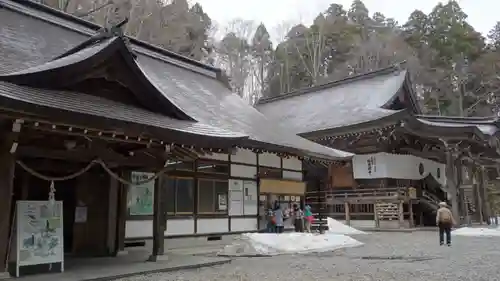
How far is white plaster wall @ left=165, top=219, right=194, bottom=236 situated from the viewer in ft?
37.5

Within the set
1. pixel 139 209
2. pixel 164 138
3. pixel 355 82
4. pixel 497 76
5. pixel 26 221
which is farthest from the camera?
pixel 497 76

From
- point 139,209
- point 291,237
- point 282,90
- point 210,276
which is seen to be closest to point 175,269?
point 210,276

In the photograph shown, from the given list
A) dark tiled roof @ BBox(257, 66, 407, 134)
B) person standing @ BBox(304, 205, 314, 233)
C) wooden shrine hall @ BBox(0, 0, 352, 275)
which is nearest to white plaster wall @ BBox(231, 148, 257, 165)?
wooden shrine hall @ BBox(0, 0, 352, 275)

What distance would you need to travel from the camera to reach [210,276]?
7.16m

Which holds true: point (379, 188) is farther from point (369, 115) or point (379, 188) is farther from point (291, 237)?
point (291, 237)

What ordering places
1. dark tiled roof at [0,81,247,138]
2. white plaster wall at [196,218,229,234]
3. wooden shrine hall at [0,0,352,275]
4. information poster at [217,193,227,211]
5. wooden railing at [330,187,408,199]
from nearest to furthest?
dark tiled roof at [0,81,247,138] < wooden shrine hall at [0,0,352,275] < white plaster wall at [196,218,229,234] < information poster at [217,193,227,211] < wooden railing at [330,187,408,199]

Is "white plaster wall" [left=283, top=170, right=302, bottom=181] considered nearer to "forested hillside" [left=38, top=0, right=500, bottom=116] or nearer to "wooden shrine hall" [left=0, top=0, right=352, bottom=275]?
"wooden shrine hall" [left=0, top=0, right=352, bottom=275]

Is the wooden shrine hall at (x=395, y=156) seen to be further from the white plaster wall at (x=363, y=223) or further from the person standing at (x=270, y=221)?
the person standing at (x=270, y=221)

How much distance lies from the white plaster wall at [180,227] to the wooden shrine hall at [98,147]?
0.12 feet

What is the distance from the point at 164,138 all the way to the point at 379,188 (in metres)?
14.3

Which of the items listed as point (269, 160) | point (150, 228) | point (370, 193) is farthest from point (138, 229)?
point (370, 193)

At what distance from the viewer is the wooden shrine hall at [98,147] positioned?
6.70 meters

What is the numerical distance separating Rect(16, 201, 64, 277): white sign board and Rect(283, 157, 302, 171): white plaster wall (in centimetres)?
932

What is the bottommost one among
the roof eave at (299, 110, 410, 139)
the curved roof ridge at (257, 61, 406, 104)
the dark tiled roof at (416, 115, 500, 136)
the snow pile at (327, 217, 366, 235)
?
the snow pile at (327, 217, 366, 235)
